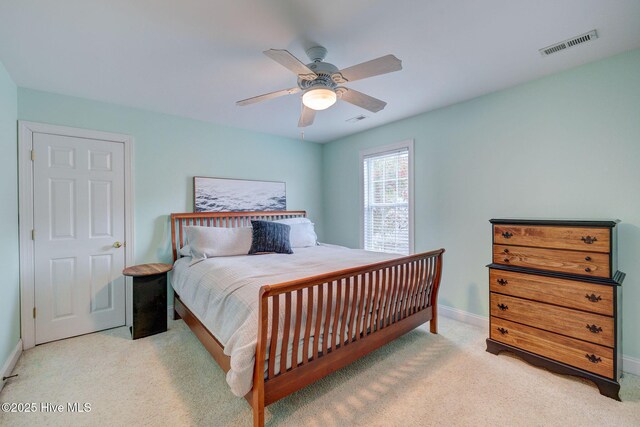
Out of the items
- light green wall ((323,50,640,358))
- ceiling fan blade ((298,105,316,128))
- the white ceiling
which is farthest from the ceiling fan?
light green wall ((323,50,640,358))

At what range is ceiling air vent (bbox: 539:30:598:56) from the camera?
1.92 metres

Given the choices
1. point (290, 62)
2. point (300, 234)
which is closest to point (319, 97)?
point (290, 62)

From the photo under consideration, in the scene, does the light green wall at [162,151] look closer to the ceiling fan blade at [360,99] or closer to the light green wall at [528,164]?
the light green wall at [528,164]

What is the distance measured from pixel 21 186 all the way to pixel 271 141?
2.82 m

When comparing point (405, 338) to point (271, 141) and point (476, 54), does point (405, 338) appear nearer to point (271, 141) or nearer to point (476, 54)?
point (476, 54)

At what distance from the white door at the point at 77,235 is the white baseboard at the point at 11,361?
0.70 feet

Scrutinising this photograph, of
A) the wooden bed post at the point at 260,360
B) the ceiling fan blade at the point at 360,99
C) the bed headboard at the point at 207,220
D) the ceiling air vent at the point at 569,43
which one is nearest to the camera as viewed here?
the wooden bed post at the point at 260,360

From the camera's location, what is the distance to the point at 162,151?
3396 mm

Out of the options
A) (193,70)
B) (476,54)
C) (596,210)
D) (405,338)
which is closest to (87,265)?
(193,70)

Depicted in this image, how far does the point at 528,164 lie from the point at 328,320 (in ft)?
7.95

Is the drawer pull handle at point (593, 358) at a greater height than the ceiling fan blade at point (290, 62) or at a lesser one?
lesser

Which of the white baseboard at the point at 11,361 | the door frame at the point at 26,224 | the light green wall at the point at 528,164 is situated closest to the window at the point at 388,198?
the light green wall at the point at 528,164

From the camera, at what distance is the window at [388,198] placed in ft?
12.3

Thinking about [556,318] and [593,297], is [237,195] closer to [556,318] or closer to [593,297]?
[556,318]
